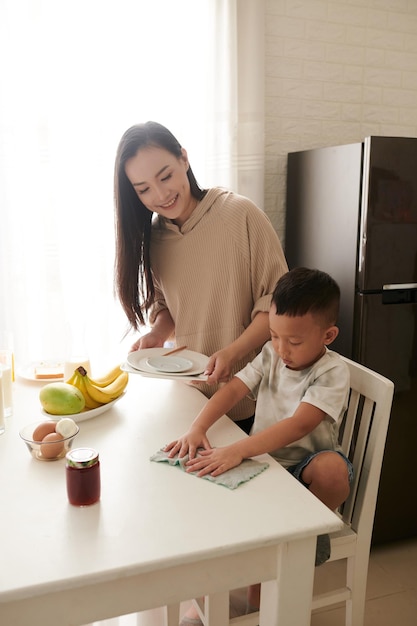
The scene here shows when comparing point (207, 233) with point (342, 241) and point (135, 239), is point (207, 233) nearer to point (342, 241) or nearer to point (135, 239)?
point (135, 239)

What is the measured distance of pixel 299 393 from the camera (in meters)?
1.35

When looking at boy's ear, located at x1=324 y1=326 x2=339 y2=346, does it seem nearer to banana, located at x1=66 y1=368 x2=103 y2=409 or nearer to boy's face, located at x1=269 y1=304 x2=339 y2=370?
boy's face, located at x1=269 y1=304 x2=339 y2=370

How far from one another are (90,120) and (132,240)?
862 mm

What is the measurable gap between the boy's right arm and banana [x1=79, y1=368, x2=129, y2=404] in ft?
0.86

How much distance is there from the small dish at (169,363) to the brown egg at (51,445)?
358mm

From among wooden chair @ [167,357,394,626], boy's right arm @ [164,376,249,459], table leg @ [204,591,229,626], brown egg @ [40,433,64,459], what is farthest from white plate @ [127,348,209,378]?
table leg @ [204,591,229,626]

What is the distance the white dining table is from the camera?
2.69ft

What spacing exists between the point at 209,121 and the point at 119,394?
1.51 metres

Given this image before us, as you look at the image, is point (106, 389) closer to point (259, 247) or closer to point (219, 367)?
point (219, 367)

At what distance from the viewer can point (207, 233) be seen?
5.50 ft

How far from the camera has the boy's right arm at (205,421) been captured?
3.88 ft

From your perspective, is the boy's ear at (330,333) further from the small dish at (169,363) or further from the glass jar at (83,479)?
the glass jar at (83,479)

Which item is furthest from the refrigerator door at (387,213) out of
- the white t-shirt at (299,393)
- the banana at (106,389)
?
the banana at (106,389)

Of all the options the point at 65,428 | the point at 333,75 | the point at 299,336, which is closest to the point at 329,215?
the point at 333,75
